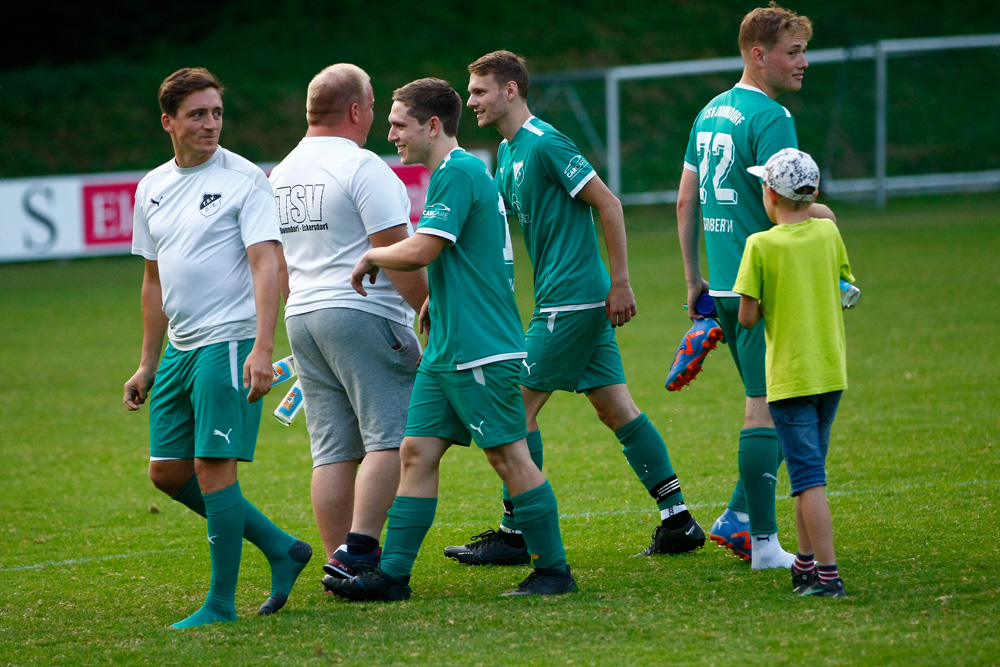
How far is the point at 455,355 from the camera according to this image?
15.5 feet

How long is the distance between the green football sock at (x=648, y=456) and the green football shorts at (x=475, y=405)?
1.07 m

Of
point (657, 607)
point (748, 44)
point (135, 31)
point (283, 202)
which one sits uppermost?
point (135, 31)

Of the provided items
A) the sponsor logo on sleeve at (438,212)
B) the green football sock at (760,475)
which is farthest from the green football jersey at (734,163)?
the sponsor logo on sleeve at (438,212)

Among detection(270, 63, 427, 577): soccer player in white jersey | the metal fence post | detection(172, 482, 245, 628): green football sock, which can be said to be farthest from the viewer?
the metal fence post

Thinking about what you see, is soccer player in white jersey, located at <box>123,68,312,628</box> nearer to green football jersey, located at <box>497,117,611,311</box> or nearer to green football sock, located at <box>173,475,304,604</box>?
green football sock, located at <box>173,475,304,604</box>

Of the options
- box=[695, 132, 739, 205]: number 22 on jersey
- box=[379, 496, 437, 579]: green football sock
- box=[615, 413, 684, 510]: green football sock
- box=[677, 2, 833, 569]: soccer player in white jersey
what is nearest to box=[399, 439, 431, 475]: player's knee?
box=[379, 496, 437, 579]: green football sock

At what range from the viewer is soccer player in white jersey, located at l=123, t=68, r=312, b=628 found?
4656 mm

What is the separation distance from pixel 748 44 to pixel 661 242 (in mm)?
17097

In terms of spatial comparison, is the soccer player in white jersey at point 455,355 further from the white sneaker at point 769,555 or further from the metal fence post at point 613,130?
the metal fence post at point 613,130

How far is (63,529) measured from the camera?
6777 millimetres

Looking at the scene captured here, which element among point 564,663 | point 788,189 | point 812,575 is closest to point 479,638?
point 564,663

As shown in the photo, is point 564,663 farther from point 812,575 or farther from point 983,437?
point 983,437

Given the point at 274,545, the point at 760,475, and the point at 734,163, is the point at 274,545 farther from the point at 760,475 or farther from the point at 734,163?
the point at 734,163

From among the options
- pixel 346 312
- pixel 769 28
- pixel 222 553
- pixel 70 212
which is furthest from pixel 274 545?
pixel 70 212
